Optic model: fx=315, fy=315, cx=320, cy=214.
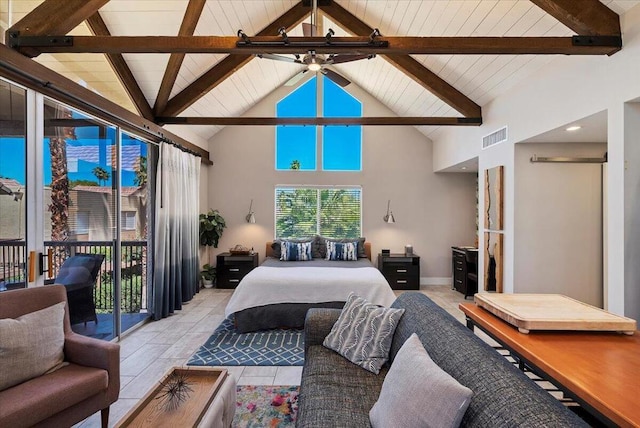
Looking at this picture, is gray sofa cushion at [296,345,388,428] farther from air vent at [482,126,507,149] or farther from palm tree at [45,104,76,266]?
air vent at [482,126,507,149]

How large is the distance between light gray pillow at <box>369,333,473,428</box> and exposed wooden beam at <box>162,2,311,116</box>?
4155 mm

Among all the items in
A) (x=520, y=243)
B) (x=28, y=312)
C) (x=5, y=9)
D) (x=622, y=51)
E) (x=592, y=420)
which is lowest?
(x=592, y=420)

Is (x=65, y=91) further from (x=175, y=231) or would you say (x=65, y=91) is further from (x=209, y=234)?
(x=209, y=234)

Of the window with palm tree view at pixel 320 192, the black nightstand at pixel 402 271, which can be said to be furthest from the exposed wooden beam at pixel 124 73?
the black nightstand at pixel 402 271

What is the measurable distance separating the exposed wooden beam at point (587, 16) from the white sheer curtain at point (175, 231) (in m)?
4.49

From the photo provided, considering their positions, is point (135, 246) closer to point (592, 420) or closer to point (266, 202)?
point (266, 202)

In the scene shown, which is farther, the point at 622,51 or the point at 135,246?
the point at 135,246

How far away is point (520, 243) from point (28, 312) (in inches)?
181

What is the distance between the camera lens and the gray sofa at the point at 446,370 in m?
0.97

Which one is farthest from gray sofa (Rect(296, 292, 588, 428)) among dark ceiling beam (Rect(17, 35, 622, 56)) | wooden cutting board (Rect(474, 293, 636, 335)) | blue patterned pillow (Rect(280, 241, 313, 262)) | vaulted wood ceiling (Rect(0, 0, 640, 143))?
blue patterned pillow (Rect(280, 241, 313, 262))

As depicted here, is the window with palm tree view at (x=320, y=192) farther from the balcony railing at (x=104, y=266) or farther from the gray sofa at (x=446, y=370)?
the gray sofa at (x=446, y=370)

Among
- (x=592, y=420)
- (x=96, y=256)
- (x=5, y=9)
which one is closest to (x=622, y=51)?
(x=592, y=420)

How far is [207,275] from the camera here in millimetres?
5980

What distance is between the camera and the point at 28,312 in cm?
207
